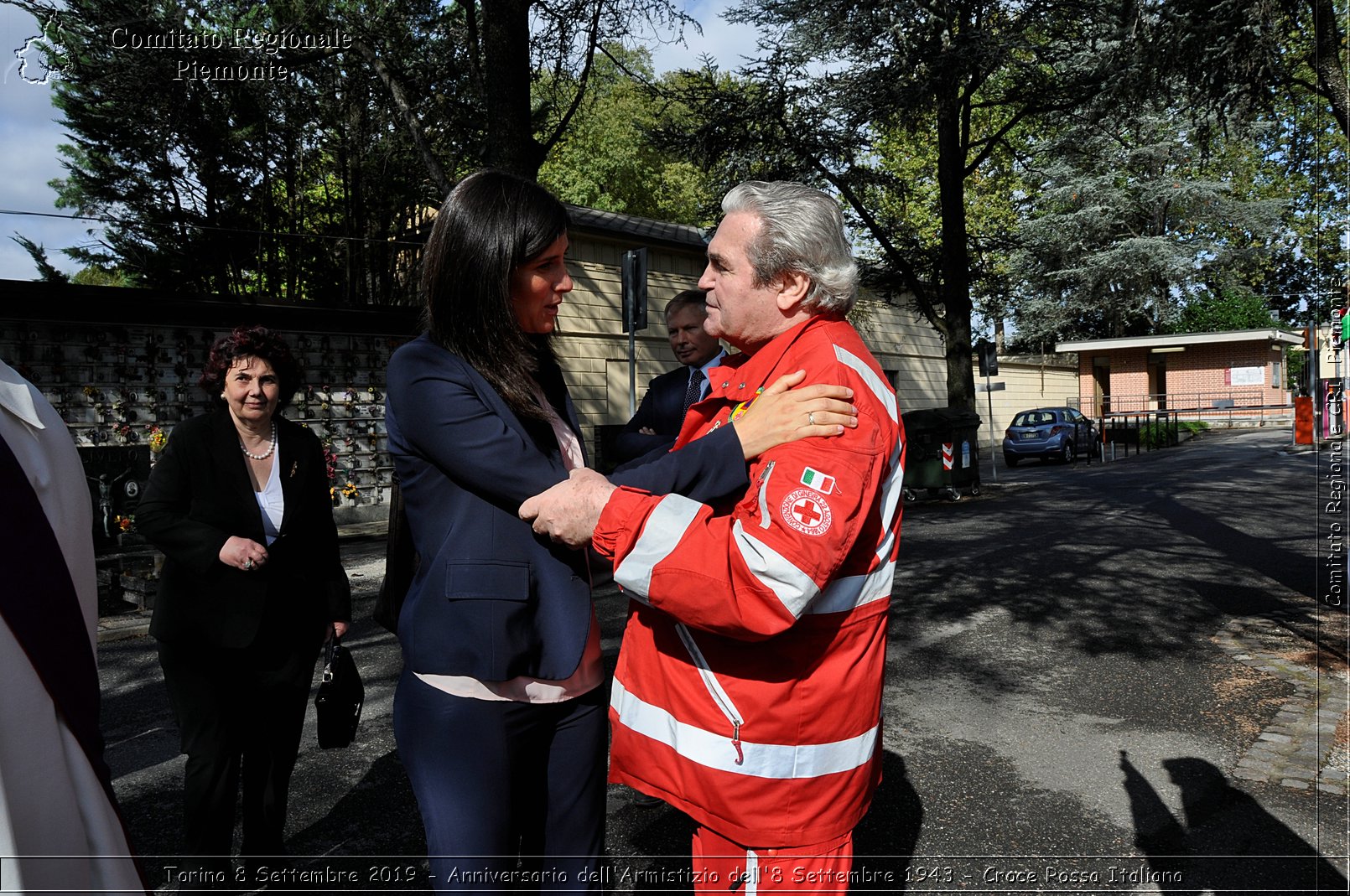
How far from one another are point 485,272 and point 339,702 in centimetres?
183

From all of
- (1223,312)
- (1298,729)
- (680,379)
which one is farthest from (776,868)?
(1223,312)

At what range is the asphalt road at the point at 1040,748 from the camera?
10.9 ft

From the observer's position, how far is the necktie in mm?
4289

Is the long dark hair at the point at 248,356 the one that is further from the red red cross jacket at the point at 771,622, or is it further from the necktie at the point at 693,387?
the red red cross jacket at the point at 771,622

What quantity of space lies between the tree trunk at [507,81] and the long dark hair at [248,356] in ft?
18.2

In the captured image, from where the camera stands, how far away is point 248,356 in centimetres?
334

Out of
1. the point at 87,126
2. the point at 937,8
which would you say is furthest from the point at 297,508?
the point at 87,126

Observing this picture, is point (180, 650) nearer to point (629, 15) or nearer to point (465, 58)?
point (629, 15)

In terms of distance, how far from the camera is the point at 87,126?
1616 centimetres

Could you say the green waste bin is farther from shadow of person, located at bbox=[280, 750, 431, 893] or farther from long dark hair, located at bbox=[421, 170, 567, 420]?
long dark hair, located at bbox=[421, 170, 567, 420]

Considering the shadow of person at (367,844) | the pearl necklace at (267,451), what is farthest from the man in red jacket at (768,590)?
the pearl necklace at (267,451)

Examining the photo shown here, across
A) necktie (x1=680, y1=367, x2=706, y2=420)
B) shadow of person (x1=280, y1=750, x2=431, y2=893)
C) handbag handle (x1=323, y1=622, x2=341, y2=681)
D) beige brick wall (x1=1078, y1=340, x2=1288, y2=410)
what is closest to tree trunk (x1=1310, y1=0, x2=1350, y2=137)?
necktie (x1=680, y1=367, x2=706, y2=420)

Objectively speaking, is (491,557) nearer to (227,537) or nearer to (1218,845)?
(227,537)

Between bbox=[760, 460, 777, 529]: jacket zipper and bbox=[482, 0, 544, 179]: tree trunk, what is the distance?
7.61 m
